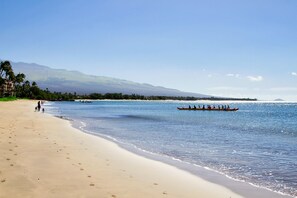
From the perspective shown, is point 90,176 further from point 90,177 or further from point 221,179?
point 221,179

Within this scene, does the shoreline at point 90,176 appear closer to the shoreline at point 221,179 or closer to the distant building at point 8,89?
the shoreline at point 221,179

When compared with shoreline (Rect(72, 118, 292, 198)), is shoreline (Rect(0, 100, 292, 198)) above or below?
above

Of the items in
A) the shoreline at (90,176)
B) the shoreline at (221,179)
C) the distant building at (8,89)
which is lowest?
the shoreline at (221,179)

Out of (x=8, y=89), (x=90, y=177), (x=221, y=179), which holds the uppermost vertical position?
(x=8, y=89)

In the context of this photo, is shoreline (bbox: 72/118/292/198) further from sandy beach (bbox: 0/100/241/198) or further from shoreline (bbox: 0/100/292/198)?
sandy beach (bbox: 0/100/241/198)

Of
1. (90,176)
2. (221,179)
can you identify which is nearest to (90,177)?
(90,176)

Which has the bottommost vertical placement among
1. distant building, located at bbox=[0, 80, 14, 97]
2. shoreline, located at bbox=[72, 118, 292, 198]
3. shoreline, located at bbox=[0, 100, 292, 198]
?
shoreline, located at bbox=[72, 118, 292, 198]

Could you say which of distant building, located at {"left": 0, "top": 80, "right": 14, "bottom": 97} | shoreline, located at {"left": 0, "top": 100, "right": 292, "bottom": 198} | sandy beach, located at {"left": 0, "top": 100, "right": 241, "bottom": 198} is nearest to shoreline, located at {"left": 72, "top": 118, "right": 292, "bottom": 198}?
shoreline, located at {"left": 0, "top": 100, "right": 292, "bottom": 198}

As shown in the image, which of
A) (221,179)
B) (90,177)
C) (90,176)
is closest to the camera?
(90,177)

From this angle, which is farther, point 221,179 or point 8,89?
point 8,89

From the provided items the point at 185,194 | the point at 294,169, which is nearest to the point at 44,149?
the point at 185,194

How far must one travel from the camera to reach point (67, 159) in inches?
644

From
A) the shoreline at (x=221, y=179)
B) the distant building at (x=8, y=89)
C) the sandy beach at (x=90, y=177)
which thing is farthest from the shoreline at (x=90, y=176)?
the distant building at (x=8, y=89)

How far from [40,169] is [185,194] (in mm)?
6063
